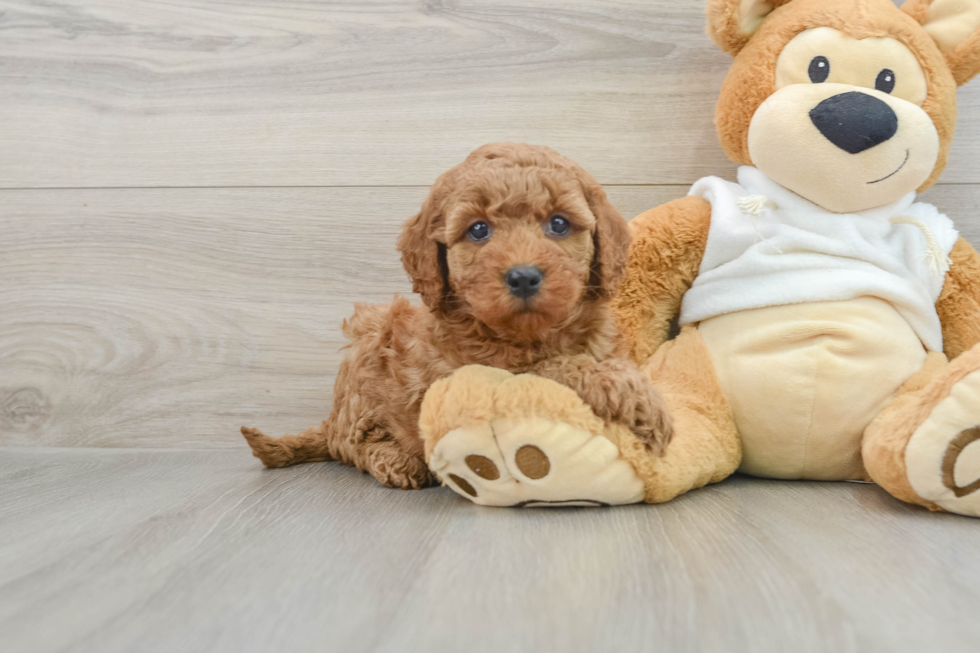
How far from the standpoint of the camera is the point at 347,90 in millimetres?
1594

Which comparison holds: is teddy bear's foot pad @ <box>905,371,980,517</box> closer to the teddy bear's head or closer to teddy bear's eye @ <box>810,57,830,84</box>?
the teddy bear's head

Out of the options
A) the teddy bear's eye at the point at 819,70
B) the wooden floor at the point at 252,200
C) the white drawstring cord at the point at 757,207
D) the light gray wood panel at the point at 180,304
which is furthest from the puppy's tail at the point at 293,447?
the teddy bear's eye at the point at 819,70

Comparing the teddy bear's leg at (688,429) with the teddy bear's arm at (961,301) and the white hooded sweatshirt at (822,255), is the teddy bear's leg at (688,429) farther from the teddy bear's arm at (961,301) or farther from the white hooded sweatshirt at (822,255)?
the teddy bear's arm at (961,301)

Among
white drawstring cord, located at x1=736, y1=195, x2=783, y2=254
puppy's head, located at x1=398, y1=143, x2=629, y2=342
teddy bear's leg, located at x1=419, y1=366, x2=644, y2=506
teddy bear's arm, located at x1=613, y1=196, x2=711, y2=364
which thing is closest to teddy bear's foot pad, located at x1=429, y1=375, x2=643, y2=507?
teddy bear's leg, located at x1=419, y1=366, x2=644, y2=506

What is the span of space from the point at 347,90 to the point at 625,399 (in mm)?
1022

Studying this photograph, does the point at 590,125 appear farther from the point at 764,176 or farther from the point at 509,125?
the point at 764,176

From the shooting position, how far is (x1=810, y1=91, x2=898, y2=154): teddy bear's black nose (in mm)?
1108

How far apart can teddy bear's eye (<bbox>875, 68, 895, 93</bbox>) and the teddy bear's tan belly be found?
1.18 ft

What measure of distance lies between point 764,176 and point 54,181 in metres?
1.62

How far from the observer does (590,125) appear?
5.00ft

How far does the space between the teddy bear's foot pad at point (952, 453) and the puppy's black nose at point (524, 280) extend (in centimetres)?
58

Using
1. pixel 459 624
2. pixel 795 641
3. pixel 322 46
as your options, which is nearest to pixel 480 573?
pixel 459 624

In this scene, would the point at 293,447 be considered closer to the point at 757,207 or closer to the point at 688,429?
the point at 688,429

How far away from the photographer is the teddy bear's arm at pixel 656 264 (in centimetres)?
129
